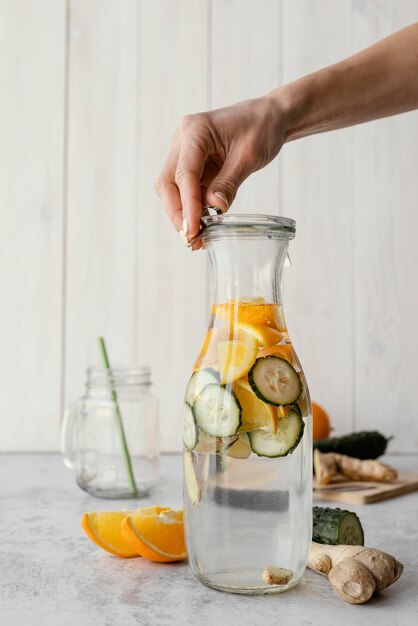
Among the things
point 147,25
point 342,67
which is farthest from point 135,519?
point 147,25

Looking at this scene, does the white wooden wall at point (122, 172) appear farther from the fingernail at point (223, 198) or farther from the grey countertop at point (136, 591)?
the fingernail at point (223, 198)

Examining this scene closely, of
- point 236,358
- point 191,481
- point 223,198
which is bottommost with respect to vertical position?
point 191,481

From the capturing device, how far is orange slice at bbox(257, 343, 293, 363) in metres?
0.70

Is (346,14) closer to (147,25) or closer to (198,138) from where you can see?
(147,25)

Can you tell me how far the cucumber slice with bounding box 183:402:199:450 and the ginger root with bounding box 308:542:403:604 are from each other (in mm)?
178

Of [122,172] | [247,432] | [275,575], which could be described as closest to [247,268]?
[247,432]

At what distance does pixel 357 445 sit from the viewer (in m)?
1.38

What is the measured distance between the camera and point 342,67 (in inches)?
41.1

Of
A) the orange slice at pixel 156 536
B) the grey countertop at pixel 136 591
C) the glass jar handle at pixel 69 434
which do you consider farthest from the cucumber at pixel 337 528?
the glass jar handle at pixel 69 434

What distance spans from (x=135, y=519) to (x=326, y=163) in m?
1.10

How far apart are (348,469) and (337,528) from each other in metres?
0.51

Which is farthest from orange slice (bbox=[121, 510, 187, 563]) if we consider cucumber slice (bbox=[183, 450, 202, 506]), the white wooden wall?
the white wooden wall

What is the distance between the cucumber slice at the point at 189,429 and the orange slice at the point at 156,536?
132 millimetres

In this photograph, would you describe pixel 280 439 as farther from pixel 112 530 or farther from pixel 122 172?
pixel 122 172
